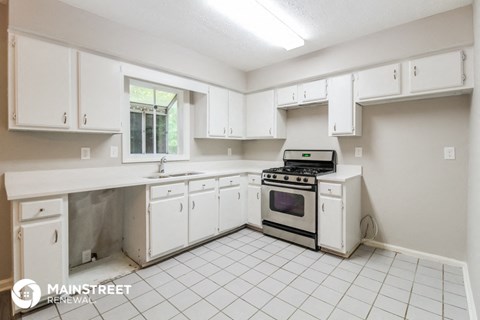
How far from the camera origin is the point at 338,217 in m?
2.71

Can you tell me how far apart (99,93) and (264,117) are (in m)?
2.37

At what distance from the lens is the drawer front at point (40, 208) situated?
1.76 meters

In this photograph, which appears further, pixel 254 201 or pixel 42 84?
pixel 254 201

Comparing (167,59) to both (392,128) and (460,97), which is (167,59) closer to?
(392,128)

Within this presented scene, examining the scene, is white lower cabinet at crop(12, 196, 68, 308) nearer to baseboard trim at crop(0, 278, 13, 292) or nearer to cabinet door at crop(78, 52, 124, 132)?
baseboard trim at crop(0, 278, 13, 292)

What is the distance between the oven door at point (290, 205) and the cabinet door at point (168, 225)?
3.97 ft

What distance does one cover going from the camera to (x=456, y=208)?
2.52 m

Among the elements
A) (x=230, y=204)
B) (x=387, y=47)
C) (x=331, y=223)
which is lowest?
(x=331, y=223)

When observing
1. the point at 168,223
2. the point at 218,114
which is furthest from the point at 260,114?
the point at 168,223

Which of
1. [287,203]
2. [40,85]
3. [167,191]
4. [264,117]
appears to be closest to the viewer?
[40,85]

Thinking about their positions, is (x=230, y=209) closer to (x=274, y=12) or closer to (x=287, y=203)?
(x=287, y=203)

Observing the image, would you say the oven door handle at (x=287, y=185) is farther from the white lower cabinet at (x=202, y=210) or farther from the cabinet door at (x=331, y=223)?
the white lower cabinet at (x=202, y=210)

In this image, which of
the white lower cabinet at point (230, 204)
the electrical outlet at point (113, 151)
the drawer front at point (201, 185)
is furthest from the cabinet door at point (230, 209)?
the electrical outlet at point (113, 151)

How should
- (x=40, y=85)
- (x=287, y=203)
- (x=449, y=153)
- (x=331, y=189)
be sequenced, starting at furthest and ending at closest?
(x=287, y=203), (x=331, y=189), (x=449, y=153), (x=40, y=85)
